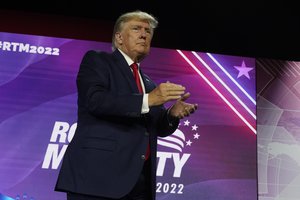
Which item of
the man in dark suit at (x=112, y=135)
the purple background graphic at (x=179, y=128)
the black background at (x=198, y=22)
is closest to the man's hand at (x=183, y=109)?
the man in dark suit at (x=112, y=135)

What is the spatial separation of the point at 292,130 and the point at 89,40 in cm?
174

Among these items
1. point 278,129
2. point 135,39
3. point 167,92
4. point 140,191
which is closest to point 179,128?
→ point 278,129

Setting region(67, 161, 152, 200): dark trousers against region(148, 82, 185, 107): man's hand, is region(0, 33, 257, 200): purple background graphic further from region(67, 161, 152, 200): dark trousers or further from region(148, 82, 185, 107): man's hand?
region(148, 82, 185, 107): man's hand

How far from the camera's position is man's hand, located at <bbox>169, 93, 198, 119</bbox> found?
178cm

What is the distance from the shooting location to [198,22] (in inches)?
158

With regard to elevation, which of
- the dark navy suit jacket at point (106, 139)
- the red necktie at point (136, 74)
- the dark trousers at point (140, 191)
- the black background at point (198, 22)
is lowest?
the dark trousers at point (140, 191)

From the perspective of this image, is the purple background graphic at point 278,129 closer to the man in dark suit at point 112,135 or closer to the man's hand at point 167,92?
the man in dark suit at point 112,135

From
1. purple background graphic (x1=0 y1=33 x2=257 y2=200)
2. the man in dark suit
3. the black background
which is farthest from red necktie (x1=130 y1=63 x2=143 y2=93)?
the black background

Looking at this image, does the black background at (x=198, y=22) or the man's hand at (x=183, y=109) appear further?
the black background at (x=198, y=22)

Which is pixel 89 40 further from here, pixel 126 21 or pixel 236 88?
pixel 126 21

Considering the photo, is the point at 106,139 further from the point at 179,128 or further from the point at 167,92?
the point at 179,128

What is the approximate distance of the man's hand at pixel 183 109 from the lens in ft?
5.83

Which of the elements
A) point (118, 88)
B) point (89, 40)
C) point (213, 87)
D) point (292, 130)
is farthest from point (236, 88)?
point (118, 88)

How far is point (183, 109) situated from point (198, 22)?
2.34 metres
